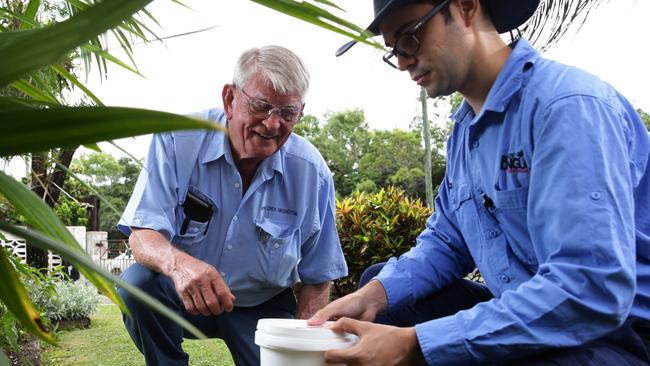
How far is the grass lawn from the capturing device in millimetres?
4594

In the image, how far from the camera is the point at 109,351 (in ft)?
17.3

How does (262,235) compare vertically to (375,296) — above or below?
above

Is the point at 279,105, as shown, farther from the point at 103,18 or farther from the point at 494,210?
the point at 103,18

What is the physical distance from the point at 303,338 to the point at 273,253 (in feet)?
3.61

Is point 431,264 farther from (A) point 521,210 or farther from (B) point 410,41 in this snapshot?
(B) point 410,41

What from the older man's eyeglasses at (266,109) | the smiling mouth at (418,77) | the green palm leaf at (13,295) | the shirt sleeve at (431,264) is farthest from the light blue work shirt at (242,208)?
the green palm leaf at (13,295)

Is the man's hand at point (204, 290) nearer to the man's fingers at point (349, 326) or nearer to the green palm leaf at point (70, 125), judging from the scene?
the man's fingers at point (349, 326)

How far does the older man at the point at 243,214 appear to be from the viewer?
2371mm

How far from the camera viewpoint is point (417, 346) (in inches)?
57.2

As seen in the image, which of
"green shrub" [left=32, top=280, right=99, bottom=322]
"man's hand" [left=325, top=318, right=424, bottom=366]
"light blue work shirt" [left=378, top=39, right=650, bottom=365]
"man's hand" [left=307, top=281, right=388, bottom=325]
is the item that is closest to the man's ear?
"man's hand" [left=307, top=281, right=388, bottom=325]

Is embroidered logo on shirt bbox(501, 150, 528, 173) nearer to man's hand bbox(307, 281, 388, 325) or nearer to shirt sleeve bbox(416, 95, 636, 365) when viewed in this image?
shirt sleeve bbox(416, 95, 636, 365)

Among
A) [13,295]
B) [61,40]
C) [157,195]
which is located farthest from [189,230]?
[61,40]

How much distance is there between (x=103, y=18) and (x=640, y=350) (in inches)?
54.0

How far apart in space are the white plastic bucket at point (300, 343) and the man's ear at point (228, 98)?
1.15 meters
